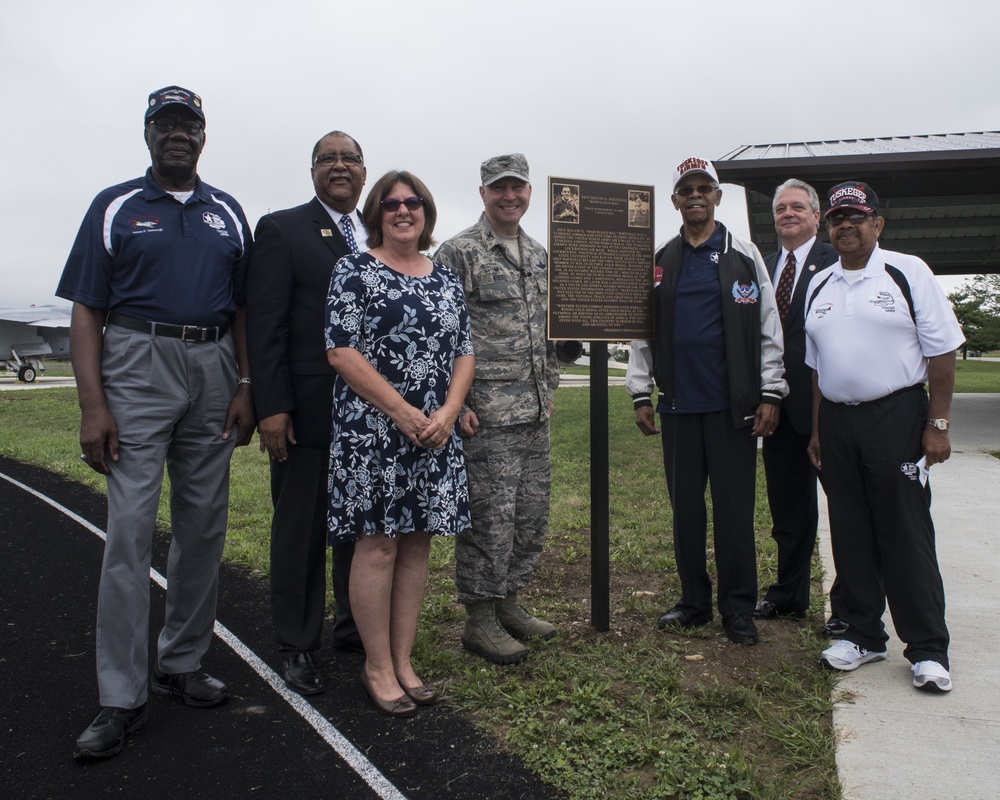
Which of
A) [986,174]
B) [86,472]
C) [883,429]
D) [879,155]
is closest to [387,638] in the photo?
[883,429]

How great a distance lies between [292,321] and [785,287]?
262 centimetres

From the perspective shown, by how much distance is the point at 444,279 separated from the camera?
345 centimetres

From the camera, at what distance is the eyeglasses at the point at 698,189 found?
411 cm

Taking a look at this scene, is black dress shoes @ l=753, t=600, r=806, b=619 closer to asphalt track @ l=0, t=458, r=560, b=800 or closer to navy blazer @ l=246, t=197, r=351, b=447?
asphalt track @ l=0, t=458, r=560, b=800

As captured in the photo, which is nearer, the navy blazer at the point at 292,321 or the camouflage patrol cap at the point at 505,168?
the navy blazer at the point at 292,321

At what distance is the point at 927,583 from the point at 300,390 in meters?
2.83

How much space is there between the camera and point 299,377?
3.56 metres

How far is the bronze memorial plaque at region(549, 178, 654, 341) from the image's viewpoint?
401 cm

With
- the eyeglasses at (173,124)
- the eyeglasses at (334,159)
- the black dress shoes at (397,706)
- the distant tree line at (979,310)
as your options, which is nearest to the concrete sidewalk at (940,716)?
the black dress shoes at (397,706)

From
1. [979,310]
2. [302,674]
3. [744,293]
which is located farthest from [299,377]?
[979,310]

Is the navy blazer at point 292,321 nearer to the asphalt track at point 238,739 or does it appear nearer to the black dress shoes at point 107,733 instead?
the asphalt track at point 238,739

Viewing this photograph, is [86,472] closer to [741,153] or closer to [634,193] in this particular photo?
[634,193]

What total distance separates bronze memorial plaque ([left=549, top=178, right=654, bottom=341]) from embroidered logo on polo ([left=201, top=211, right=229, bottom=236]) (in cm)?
151

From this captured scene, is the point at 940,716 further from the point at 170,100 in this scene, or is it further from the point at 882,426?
the point at 170,100
